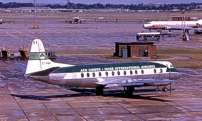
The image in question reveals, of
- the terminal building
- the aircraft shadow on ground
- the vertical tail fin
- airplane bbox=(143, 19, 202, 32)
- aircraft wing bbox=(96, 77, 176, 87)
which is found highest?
the vertical tail fin

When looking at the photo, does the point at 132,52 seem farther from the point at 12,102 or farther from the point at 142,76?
the point at 12,102

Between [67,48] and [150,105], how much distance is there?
228 feet

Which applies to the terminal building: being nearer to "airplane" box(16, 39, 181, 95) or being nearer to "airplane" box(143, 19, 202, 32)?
"airplane" box(16, 39, 181, 95)

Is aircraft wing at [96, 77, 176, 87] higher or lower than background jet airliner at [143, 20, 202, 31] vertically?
higher

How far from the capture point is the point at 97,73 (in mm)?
55312

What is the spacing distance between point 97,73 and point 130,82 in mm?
3373

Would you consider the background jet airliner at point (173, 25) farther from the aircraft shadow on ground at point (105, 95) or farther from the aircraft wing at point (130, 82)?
the aircraft wing at point (130, 82)

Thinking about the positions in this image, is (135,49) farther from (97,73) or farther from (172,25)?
(172,25)

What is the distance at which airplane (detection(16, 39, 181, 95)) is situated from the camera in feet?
175

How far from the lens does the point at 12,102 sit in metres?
52.8

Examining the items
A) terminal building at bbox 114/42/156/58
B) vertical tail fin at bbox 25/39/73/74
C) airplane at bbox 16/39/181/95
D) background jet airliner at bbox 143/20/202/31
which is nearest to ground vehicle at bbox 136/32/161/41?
background jet airliner at bbox 143/20/202/31

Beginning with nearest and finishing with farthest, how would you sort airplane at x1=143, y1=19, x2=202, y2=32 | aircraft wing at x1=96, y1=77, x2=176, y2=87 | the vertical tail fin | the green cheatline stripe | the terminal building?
aircraft wing at x1=96, y1=77, x2=176, y2=87 → the vertical tail fin → the green cheatline stripe → the terminal building → airplane at x1=143, y1=19, x2=202, y2=32

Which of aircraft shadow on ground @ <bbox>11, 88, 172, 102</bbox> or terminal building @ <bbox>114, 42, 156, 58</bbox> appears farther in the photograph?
terminal building @ <bbox>114, 42, 156, 58</bbox>

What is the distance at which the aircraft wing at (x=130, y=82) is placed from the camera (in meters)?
53.7
